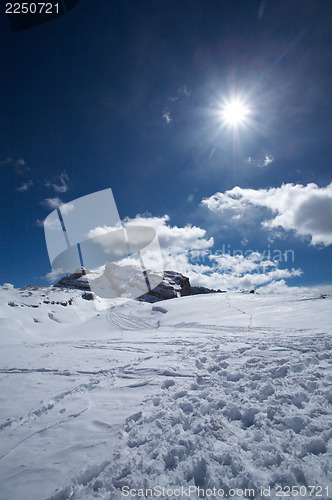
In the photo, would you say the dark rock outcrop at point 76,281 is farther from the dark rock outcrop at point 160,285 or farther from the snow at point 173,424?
the snow at point 173,424

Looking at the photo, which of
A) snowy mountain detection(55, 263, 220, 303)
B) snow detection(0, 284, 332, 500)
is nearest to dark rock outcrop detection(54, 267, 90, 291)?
snowy mountain detection(55, 263, 220, 303)

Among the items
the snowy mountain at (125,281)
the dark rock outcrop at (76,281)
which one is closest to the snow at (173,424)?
the snowy mountain at (125,281)

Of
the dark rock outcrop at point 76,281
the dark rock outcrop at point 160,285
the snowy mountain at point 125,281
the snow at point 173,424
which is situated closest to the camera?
the snow at point 173,424

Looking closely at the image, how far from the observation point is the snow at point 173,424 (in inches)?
96.4

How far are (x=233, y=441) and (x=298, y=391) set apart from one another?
74.7 inches

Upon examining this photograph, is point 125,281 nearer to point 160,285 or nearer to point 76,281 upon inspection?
point 76,281

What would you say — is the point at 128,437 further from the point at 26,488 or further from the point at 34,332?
the point at 34,332


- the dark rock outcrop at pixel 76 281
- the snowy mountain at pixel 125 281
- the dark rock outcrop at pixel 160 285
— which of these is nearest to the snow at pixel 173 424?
the dark rock outcrop at pixel 160 285

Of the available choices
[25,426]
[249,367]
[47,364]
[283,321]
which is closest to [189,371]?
[249,367]

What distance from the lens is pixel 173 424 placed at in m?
3.42

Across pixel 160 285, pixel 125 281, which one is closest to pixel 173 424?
pixel 160 285

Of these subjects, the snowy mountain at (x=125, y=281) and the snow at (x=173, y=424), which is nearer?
the snow at (x=173, y=424)

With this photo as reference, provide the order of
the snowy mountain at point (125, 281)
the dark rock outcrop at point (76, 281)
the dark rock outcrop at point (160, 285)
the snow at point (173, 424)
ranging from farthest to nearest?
1. the dark rock outcrop at point (76, 281)
2. the snowy mountain at point (125, 281)
3. the dark rock outcrop at point (160, 285)
4. the snow at point (173, 424)

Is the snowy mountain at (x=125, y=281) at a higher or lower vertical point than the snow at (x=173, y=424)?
higher
